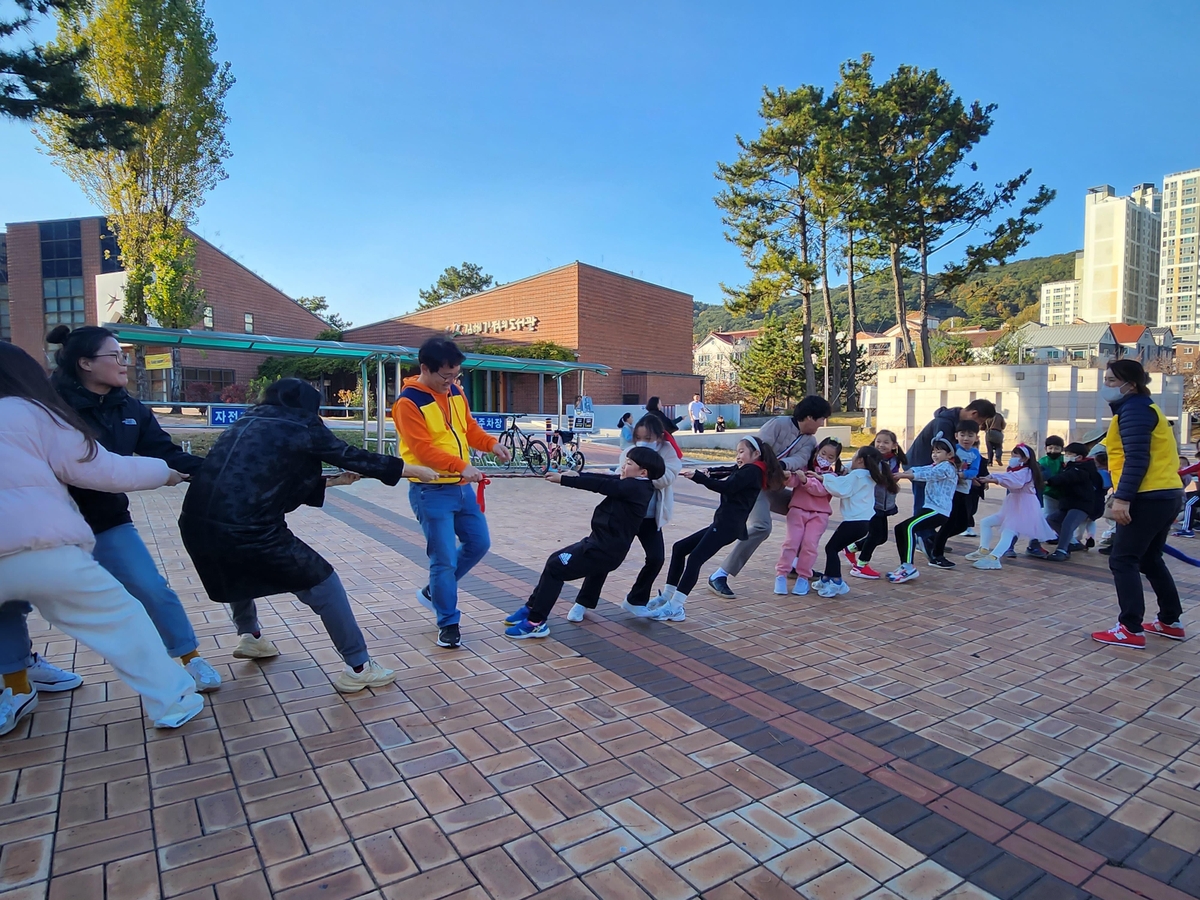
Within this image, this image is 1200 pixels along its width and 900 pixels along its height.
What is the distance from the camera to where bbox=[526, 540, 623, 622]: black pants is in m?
4.24

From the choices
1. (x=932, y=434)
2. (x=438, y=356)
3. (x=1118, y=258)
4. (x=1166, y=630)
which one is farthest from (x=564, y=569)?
(x=1118, y=258)

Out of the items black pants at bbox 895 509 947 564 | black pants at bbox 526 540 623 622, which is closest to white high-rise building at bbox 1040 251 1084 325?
black pants at bbox 895 509 947 564

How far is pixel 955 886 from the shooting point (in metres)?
2.20

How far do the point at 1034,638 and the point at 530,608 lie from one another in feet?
10.7

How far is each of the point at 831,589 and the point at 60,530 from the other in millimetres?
4837

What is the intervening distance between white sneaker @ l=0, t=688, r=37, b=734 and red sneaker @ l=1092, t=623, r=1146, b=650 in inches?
229

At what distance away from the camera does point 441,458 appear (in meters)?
3.82

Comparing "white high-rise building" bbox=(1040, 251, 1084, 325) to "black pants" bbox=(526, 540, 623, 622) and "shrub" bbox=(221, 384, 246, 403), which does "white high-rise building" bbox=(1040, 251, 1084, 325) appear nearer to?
"shrub" bbox=(221, 384, 246, 403)

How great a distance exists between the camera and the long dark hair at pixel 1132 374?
4176 millimetres

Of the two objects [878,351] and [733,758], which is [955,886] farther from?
[878,351]

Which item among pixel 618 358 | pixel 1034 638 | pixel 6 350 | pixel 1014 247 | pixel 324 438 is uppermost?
pixel 1014 247

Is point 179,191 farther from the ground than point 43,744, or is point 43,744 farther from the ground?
point 179,191

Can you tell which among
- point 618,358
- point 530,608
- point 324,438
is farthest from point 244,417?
point 618,358

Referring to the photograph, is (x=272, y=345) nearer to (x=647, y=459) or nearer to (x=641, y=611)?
(x=641, y=611)
